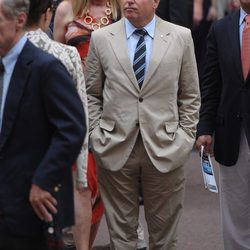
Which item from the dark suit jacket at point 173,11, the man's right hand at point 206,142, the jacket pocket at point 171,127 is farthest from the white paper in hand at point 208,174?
the dark suit jacket at point 173,11

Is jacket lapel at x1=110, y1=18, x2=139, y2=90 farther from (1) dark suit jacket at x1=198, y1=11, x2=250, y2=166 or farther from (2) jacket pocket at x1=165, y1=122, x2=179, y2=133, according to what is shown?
(1) dark suit jacket at x1=198, y1=11, x2=250, y2=166

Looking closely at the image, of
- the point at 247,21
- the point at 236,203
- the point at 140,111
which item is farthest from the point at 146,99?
the point at 236,203

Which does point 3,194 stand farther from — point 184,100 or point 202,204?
point 202,204

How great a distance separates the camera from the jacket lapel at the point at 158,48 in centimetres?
575

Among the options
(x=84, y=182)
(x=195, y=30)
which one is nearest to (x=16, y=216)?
(x=84, y=182)

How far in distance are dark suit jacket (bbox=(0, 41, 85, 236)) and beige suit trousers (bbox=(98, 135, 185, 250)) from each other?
1.67 m

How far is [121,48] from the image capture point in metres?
5.80

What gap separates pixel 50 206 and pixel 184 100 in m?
1.98

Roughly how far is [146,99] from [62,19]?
40.6 inches

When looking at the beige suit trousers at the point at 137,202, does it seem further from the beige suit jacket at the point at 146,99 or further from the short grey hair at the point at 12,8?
the short grey hair at the point at 12,8

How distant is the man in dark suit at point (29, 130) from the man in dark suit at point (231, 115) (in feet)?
6.12

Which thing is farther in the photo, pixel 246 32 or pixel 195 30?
pixel 195 30

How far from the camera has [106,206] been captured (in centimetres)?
600

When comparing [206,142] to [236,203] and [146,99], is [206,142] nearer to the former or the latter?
[236,203]
